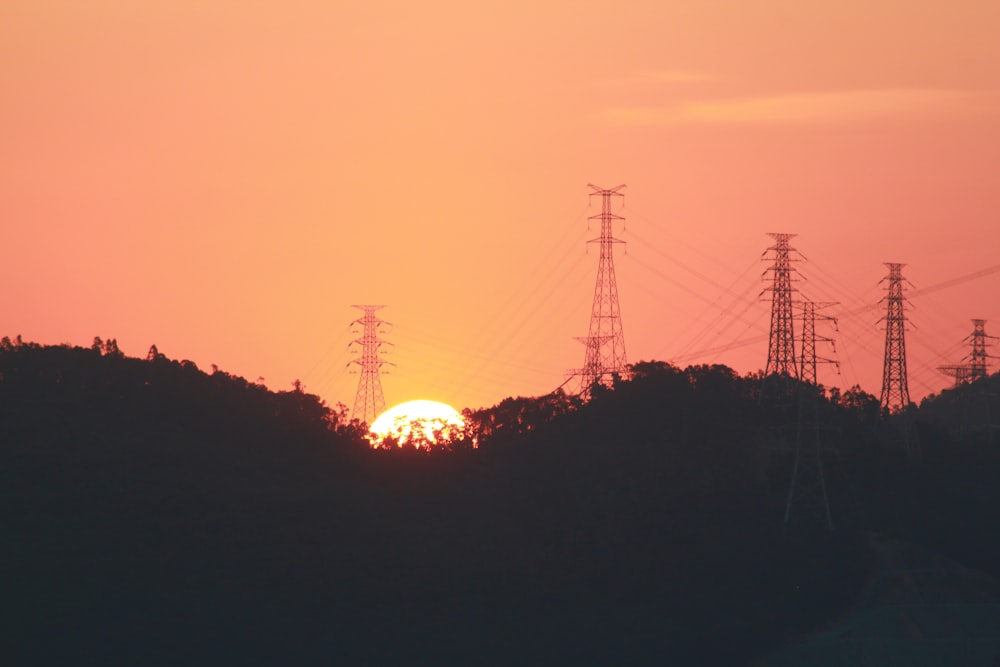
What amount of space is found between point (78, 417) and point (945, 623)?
48959 millimetres

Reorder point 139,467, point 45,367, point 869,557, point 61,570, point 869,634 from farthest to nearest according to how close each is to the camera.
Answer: point 45,367 < point 139,467 < point 869,557 < point 61,570 < point 869,634

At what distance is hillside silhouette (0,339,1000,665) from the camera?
71.2 meters

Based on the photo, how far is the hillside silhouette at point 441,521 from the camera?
71188mm

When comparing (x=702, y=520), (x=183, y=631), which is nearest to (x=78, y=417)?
(x=183, y=631)

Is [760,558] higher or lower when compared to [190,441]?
Answer: lower

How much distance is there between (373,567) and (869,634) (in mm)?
25219

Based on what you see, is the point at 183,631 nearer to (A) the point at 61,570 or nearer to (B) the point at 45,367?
(A) the point at 61,570

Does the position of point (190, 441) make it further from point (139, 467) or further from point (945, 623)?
point (945, 623)

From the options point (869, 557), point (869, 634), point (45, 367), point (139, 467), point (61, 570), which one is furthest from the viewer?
point (45, 367)

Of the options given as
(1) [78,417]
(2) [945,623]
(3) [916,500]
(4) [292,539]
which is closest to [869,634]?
(2) [945,623]

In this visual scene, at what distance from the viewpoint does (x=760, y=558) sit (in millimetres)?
79125

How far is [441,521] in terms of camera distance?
278ft

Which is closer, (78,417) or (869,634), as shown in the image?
(869,634)

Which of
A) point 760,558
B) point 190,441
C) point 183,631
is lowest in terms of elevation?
point 183,631
